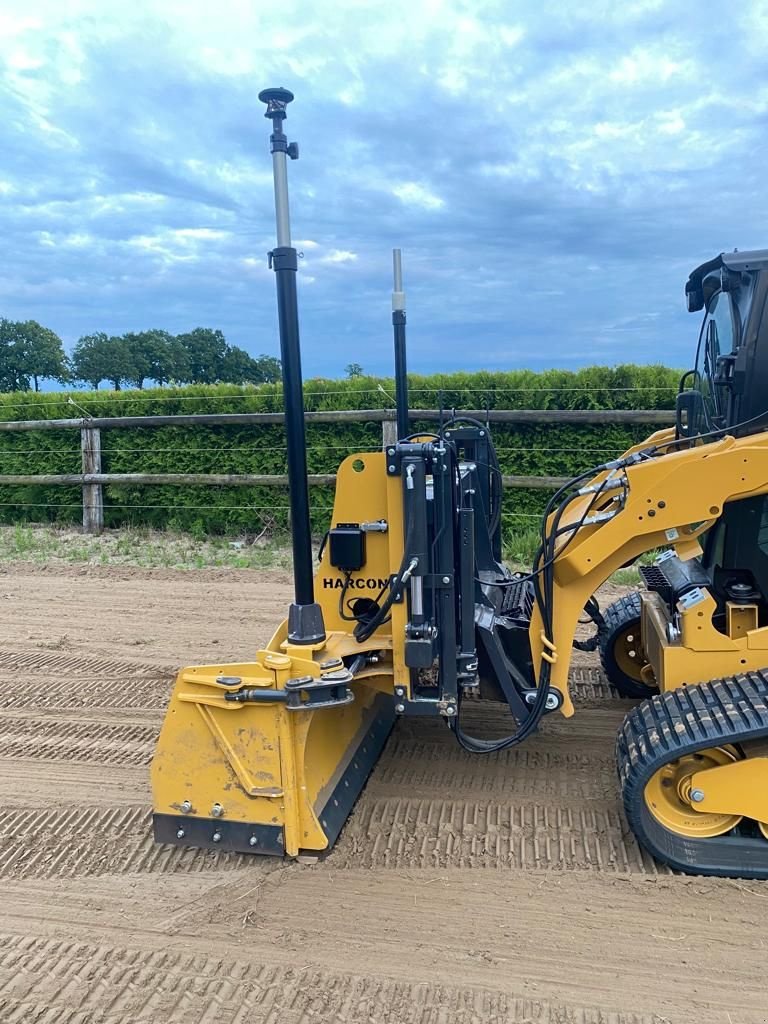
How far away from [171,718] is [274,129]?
227 cm

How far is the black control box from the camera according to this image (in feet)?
12.0

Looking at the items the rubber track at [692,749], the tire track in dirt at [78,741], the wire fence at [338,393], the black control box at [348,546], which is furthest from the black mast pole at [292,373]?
the wire fence at [338,393]

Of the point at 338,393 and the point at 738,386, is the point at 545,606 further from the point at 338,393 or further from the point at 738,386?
the point at 338,393

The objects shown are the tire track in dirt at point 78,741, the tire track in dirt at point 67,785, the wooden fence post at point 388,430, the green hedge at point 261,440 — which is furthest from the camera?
the wooden fence post at point 388,430

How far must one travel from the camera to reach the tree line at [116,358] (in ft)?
92.2

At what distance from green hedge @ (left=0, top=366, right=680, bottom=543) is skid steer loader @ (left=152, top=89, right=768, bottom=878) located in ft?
16.0

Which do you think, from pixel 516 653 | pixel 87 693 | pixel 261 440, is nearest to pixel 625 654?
pixel 516 653

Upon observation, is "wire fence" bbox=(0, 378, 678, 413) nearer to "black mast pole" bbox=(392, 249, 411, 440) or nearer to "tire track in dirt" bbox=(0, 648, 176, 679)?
"black mast pole" bbox=(392, 249, 411, 440)

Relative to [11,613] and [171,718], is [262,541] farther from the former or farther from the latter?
[171,718]

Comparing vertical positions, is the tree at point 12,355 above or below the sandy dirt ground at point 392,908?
above

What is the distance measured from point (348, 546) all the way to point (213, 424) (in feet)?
22.5

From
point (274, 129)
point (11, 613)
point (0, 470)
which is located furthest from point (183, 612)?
point (0, 470)

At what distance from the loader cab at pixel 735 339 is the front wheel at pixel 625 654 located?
4.60 feet

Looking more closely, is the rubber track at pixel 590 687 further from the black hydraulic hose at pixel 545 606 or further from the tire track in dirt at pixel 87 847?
the tire track in dirt at pixel 87 847
